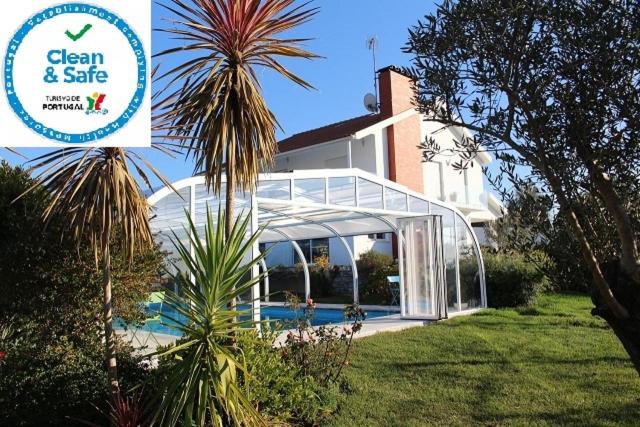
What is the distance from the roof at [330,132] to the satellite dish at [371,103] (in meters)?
0.30

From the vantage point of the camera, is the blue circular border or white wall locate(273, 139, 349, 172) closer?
the blue circular border

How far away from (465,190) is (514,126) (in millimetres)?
19983

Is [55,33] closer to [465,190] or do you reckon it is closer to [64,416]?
[64,416]

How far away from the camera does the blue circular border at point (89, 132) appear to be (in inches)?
179

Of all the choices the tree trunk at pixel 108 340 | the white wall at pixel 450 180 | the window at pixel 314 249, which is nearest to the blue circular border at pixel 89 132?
the tree trunk at pixel 108 340

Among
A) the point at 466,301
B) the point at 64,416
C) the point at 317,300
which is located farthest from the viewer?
the point at 317,300

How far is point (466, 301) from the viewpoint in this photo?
14312 mm

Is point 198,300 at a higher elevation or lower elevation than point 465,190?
lower

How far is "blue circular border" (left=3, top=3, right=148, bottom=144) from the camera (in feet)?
14.9

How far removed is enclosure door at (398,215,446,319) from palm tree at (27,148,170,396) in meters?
9.30

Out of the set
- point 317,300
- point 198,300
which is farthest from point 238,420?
point 317,300

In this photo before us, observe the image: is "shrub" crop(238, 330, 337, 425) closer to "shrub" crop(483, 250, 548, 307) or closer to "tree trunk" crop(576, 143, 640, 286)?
"tree trunk" crop(576, 143, 640, 286)

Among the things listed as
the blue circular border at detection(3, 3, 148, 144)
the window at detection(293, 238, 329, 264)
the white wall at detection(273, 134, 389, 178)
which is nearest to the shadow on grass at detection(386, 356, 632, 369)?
the blue circular border at detection(3, 3, 148, 144)

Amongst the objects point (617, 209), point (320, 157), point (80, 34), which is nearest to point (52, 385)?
point (80, 34)
